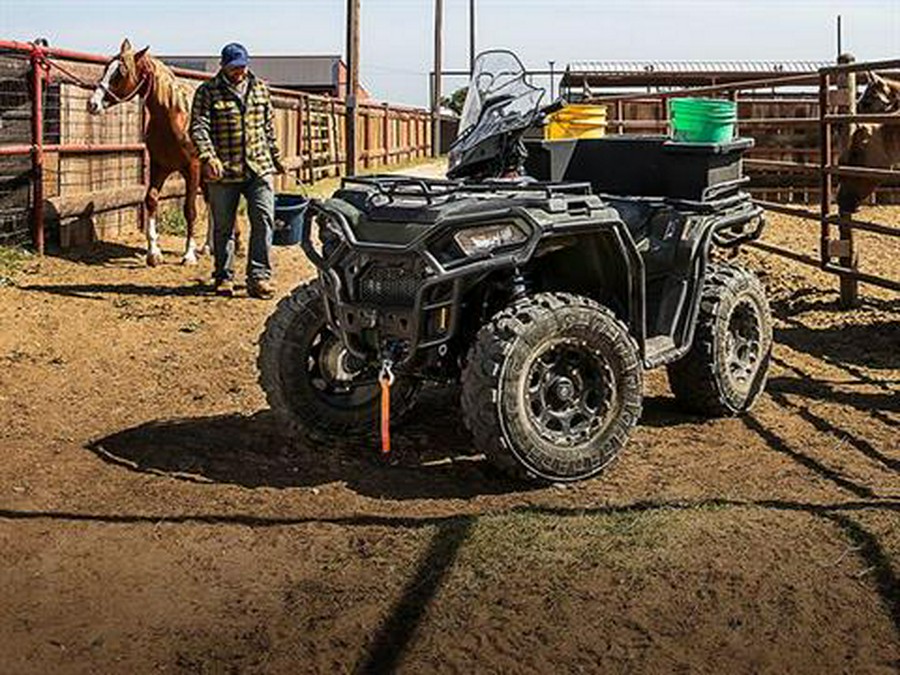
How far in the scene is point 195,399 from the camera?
6.46m

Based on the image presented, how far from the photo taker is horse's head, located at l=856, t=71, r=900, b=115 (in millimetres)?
10102

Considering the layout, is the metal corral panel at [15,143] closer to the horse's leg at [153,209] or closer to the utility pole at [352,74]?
the horse's leg at [153,209]

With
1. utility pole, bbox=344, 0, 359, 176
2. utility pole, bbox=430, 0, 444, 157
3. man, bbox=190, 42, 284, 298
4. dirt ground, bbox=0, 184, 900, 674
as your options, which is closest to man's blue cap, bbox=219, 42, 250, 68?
man, bbox=190, 42, 284, 298

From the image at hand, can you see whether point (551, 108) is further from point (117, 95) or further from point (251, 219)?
point (117, 95)

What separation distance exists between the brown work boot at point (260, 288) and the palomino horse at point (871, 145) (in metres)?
4.54

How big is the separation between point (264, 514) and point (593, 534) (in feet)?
4.05

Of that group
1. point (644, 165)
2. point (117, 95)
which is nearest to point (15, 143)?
point (117, 95)

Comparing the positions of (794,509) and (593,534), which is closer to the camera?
(593,534)

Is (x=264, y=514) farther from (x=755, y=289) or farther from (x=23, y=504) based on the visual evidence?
(x=755, y=289)

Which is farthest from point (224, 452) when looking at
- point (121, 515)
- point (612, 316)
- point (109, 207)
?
point (109, 207)

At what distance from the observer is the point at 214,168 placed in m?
8.81

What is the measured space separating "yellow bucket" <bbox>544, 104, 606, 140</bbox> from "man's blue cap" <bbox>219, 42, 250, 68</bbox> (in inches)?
120

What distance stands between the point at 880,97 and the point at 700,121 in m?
4.67

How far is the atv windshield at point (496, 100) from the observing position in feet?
19.4
